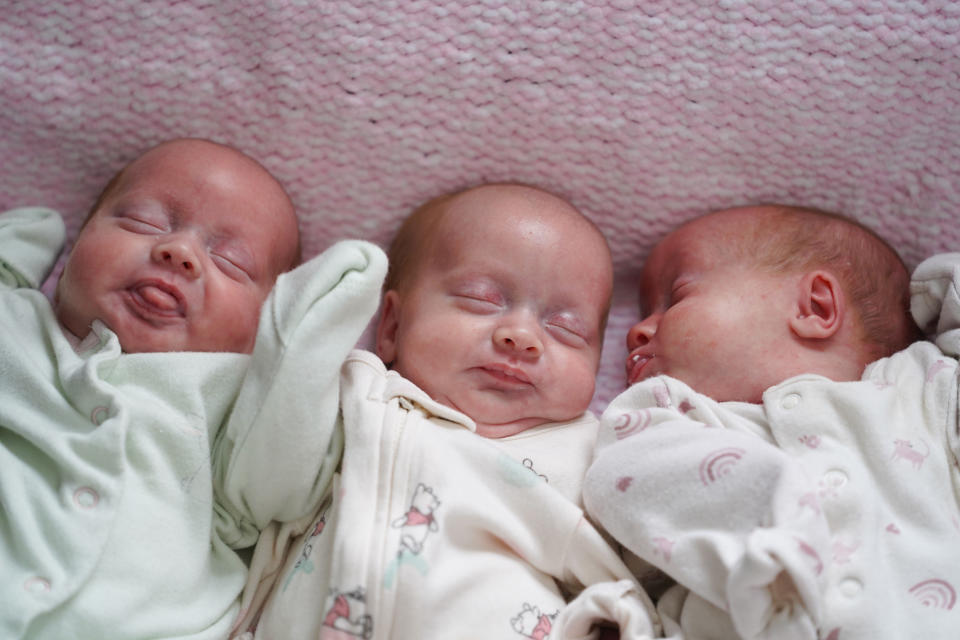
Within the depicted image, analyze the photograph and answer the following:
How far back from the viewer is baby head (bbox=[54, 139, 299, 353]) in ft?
5.13

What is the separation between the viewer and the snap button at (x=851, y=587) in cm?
128

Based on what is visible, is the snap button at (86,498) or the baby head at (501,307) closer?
the snap button at (86,498)

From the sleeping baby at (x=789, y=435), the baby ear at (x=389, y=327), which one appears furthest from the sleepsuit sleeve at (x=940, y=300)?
the baby ear at (x=389, y=327)

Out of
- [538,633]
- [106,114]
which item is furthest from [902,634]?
[106,114]

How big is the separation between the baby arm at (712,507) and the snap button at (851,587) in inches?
2.6

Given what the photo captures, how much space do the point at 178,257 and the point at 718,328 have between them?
0.87m

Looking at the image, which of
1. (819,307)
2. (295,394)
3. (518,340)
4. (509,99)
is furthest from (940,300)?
(295,394)

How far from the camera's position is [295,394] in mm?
1409

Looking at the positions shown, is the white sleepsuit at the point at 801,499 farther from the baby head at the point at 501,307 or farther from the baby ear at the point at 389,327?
the baby ear at the point at 389,327

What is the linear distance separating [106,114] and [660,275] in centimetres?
105

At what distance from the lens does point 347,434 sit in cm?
148

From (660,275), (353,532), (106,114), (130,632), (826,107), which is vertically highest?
(826,107)

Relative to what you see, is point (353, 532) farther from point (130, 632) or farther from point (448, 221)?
point (448, 221)

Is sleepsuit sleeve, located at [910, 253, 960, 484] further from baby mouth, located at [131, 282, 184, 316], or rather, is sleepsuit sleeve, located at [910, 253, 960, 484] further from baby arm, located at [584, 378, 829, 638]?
baby mouth, located at [131, 282, 184, 316]
